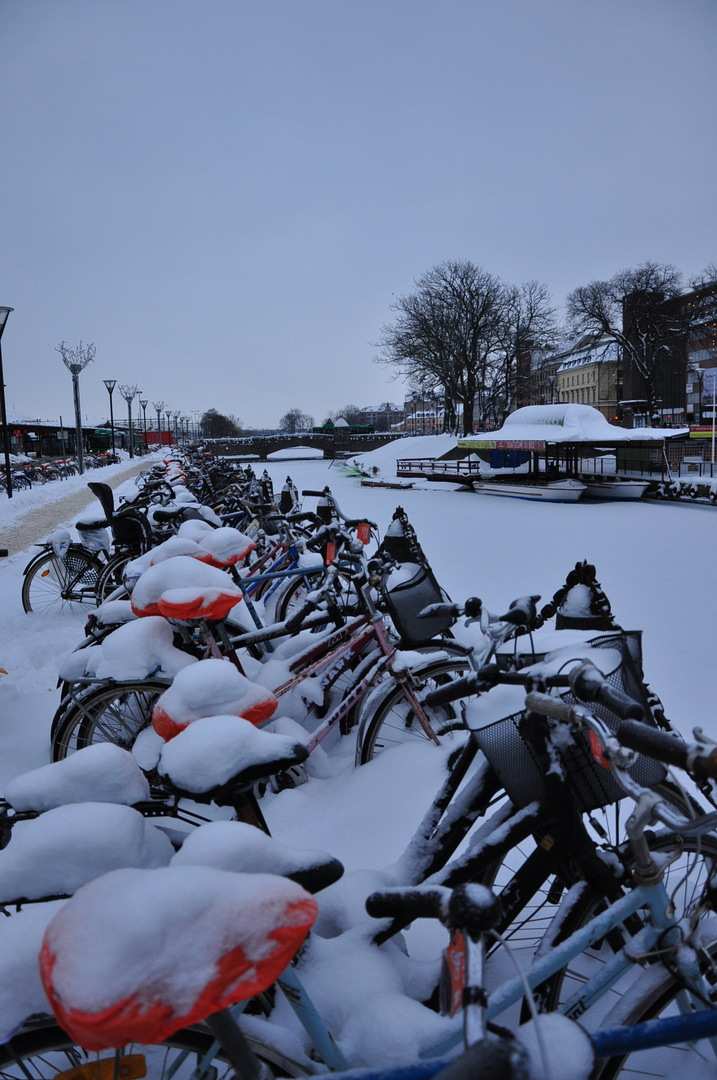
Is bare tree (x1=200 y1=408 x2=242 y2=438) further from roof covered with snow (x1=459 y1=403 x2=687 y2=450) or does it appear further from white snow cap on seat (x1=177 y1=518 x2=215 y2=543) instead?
white snow cap on seat (x1=177 y1=518 x2=215 y2=543)

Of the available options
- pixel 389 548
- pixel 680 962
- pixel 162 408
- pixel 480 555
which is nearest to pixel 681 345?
pixel 480 555

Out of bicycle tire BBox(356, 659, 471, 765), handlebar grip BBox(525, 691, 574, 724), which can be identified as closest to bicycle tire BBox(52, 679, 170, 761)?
bicycle tire BBox(356, 659, 471, 765)

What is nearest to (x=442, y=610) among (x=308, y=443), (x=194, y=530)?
(x=194, y=530)

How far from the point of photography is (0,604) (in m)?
7.14

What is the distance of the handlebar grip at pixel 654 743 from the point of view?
3.42 feet

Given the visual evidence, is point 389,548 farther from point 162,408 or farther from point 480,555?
point 162,408

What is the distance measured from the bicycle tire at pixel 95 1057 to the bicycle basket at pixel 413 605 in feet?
6.77

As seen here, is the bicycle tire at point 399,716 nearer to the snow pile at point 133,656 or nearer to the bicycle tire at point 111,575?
the snow pile at point 133,656

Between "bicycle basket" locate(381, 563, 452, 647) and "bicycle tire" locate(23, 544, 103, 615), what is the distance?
4203 millimetres

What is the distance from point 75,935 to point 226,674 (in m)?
1.15

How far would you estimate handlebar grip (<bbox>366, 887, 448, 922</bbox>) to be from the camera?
109 centimetres

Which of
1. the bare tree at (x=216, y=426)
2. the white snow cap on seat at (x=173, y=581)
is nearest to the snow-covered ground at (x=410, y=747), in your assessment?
the white snow cap on seat at (x=173, y=581)

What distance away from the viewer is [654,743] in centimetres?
109

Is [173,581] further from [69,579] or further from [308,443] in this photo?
[308,443]
